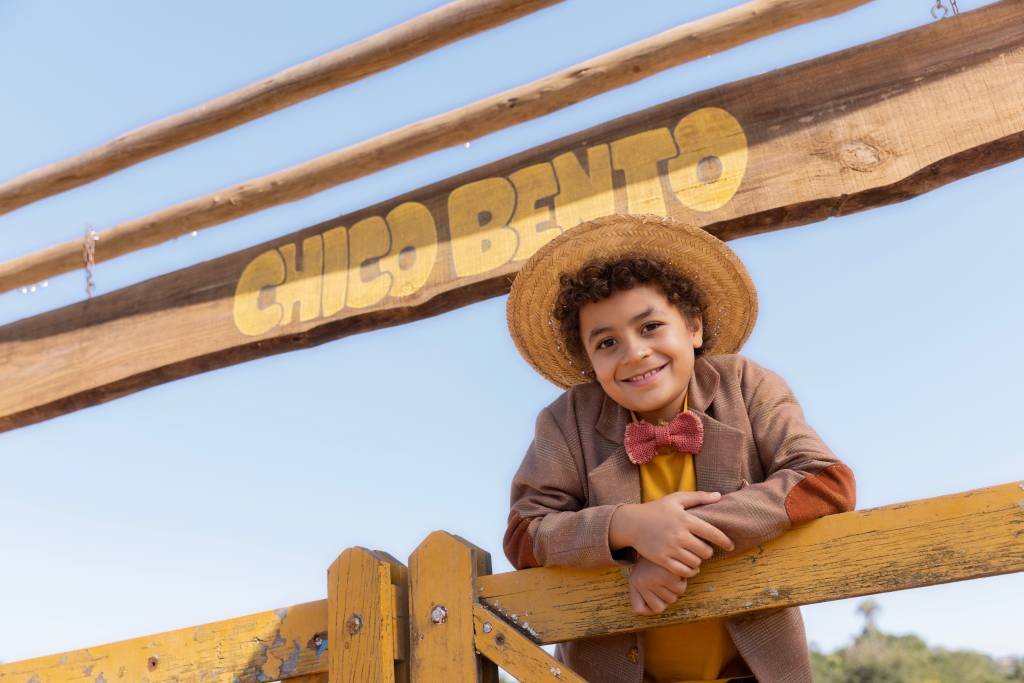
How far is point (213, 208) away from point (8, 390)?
1.22 metres

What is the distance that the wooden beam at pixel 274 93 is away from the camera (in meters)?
3.42

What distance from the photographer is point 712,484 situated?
2012 mm

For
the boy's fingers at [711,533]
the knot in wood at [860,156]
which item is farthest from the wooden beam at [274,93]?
the boy's fingers at [711,533]

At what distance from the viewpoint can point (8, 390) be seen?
14.1 feet

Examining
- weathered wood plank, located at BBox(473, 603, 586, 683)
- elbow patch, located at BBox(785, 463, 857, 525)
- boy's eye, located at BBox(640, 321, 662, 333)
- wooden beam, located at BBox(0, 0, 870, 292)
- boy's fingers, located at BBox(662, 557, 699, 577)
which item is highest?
wooden beam, located at BBox(0, 0, 870, 292)

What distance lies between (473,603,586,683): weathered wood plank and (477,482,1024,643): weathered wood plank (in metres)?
0.04

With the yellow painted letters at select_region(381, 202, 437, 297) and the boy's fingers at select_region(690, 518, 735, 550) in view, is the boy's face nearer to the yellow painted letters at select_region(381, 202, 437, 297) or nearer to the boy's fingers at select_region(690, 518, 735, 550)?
the boy's fingers at select_region(690, 518, 735, 550)

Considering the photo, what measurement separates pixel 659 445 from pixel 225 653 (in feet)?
3.19

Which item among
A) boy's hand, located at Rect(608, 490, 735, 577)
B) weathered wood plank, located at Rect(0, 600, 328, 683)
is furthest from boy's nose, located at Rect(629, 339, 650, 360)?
weathered wood plank, located at Rect(0, 600, 328, 683)

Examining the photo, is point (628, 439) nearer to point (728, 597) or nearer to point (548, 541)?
point (548, 541)

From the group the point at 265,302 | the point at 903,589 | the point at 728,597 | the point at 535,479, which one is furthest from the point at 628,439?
the point at 265,302

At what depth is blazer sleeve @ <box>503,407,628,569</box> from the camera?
70.9 inches

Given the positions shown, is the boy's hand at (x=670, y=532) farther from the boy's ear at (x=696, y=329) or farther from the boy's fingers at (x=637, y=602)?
the boy's ear at (x=696, y=329)

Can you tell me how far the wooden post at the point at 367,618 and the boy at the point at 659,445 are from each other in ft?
0.92
